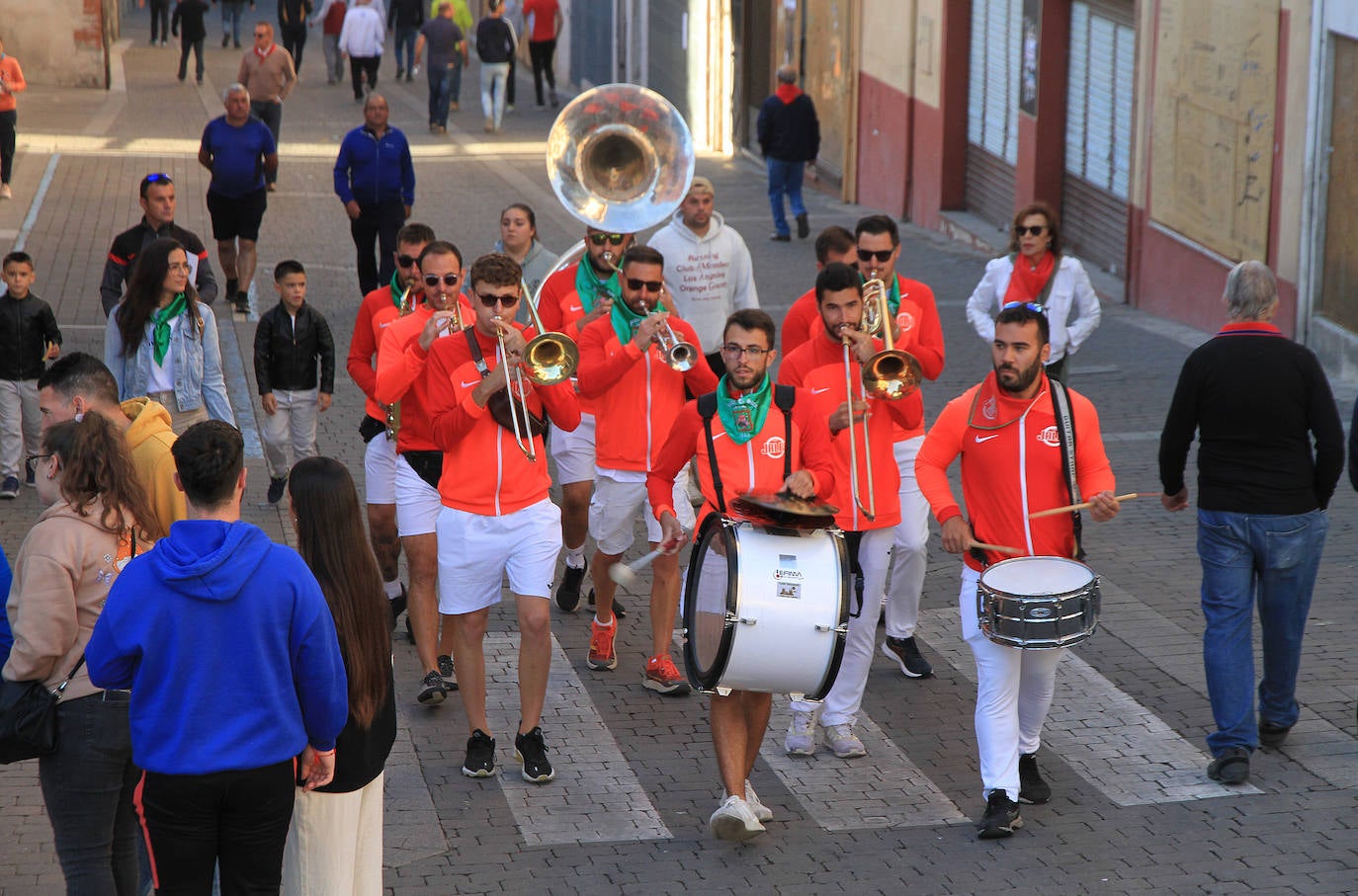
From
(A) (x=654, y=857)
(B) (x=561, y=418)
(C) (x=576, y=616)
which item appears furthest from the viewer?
(C) (x=576, y=616)

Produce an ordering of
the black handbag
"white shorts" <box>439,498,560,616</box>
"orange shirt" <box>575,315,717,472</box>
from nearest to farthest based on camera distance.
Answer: the black handbag
"white shorts" <box>439,498,560,616</box>
"orange shirt" <box>575,315,717,472</box>

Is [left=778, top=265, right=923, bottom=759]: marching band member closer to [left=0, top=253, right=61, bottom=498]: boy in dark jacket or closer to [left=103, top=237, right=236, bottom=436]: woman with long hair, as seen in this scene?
[left=103, top=237, right=236, bottom=436]: woman with long hair

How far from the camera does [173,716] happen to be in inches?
174

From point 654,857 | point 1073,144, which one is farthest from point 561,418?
point 1073,144

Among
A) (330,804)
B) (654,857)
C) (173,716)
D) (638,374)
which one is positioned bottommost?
(654,857)

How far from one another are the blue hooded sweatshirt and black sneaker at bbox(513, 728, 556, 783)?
2.45 metres

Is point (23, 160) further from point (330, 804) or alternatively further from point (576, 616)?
point (330, 804)

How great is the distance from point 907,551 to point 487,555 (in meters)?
2.05

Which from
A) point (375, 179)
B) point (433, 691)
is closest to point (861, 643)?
point (433, 691)

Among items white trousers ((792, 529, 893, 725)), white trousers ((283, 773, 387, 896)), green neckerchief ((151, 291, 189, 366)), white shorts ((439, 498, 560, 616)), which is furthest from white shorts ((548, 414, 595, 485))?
white trousers ((283, 773, 387, 896))

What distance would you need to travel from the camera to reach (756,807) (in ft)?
21.3

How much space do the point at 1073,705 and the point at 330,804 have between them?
3955 mm

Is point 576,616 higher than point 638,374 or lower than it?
lower

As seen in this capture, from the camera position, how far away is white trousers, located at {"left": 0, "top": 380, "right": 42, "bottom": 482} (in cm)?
1038
